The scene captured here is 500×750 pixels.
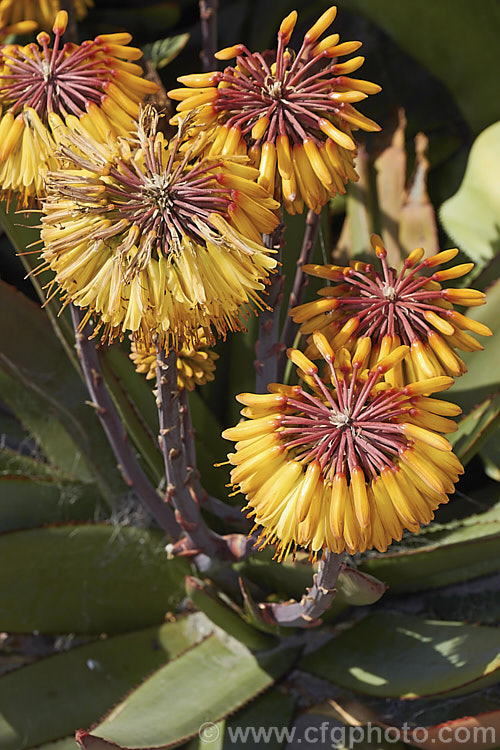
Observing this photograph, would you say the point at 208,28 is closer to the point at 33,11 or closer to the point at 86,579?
the point at 33,11

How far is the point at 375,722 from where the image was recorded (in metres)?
1.10

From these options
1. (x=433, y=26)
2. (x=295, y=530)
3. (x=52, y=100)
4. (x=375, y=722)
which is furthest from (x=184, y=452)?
(x=433, y=26)

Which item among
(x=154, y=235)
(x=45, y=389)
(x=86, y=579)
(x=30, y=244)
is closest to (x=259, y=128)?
(x=154, y=235)

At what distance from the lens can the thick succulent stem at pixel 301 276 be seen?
38.0 inches

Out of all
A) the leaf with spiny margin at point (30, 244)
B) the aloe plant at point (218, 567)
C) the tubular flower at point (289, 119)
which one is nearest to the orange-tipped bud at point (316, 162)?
the tubular flower at point (289, 119)

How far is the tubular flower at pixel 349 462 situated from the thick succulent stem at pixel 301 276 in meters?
0.23

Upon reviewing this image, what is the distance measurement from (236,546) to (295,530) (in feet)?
1.34

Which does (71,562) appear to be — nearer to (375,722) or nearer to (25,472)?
(25,472)

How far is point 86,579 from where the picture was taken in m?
1.23

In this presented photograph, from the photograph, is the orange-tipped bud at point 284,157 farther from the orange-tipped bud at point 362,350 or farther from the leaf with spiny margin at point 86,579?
the leaf with spiny margin at point 86,579

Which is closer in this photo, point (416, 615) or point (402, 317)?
point (402, 317)

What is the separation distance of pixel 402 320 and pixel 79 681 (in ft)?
2.68

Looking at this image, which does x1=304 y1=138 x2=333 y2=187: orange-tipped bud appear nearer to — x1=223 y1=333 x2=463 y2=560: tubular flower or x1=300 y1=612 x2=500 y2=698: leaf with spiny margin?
x1=223 y1=333 x2=463 y2=560: tubular flower

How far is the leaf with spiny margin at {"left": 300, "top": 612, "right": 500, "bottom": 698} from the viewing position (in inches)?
39.5
